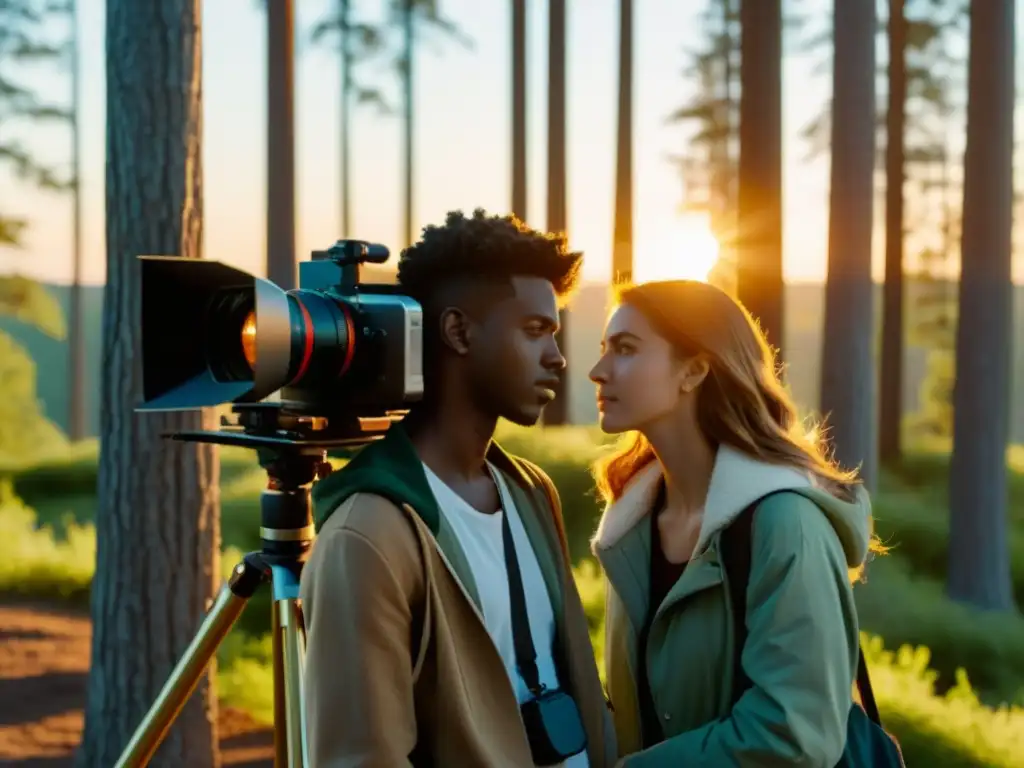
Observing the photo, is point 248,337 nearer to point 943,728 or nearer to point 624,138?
point 943,728

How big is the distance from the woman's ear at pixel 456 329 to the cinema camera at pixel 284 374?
0.07 metres

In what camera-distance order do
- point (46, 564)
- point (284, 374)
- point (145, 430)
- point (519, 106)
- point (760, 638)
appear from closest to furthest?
1. point (284, 374)
2. point (760, 638)
3. point (145, 430)
4. point (46, 564)
5. point (519, 106)

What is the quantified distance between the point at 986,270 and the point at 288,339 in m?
9.21

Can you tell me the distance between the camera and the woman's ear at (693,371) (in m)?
2.65

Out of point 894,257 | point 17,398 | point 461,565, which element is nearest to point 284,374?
point 461,565

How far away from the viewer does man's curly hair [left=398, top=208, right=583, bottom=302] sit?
2.16m

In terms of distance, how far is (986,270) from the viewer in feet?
32.3

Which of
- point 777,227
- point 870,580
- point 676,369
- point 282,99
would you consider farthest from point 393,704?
point 282,99

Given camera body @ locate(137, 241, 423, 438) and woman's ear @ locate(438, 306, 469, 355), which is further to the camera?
woman's ear @ locate(438, 306, 469, 355)

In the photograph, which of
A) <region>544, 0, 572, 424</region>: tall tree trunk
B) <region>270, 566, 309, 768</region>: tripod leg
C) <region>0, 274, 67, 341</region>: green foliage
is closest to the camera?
<region>270, 566, 309, 768</region>: tripod leg

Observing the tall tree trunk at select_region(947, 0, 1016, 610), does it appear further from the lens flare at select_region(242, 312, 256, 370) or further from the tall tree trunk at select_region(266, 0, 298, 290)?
the lens flare at select_region(242, 312, 256, 370)

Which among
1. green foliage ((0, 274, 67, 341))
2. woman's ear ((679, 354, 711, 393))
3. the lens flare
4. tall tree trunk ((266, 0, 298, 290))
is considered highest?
tall tree trunk ((266, 0, 298, 290))

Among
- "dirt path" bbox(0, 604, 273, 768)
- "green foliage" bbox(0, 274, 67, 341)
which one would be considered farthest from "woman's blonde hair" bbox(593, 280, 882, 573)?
"green foliage" bbox(0, 274, 67, 341)

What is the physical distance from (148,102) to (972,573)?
914 cm
